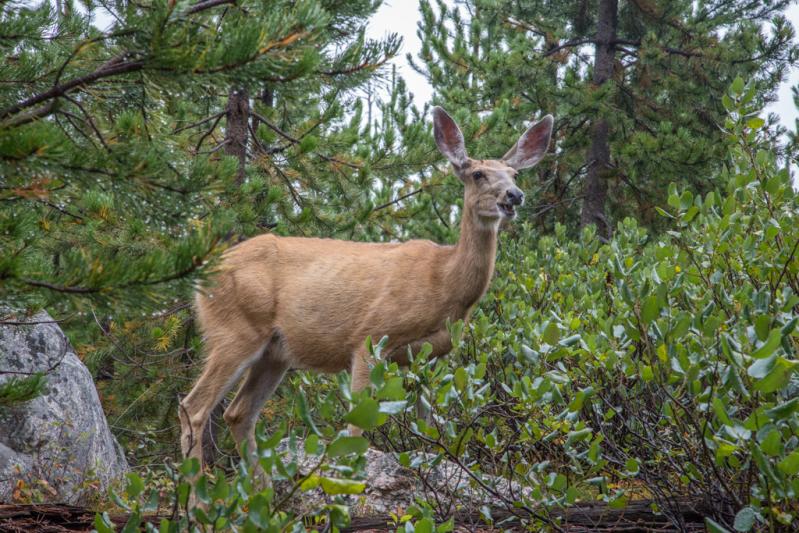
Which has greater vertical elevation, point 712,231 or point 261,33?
point 261,33

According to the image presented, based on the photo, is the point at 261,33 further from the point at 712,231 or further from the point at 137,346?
the point at 137,346

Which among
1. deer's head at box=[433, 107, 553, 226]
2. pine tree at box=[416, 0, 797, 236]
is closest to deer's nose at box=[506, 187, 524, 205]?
deer's head at box=[433, 107, 553, 226]

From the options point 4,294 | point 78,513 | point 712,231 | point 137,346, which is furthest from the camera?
point 137,346

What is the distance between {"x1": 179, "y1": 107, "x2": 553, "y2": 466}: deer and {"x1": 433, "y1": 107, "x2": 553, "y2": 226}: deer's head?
1 centimetres

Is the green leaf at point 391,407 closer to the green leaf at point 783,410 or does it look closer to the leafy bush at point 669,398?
the leafy bush at point 669,398

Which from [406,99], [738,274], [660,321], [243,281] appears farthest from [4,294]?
[406,99]

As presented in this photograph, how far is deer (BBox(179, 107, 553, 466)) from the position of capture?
6.82 meters

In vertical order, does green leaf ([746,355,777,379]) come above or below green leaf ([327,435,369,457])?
above

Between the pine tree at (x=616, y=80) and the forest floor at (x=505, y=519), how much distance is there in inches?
389

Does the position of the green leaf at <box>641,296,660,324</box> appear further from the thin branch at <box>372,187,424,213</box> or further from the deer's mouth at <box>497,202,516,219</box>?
the thin branch at <box>372,187,424,213</box>

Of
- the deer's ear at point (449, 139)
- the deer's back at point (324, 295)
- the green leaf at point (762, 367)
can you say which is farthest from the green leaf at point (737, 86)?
the deer's ear at point (449, 139)

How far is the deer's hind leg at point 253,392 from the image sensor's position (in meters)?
7.33

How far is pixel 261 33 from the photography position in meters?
2.98

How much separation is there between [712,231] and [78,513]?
373 centimetres
